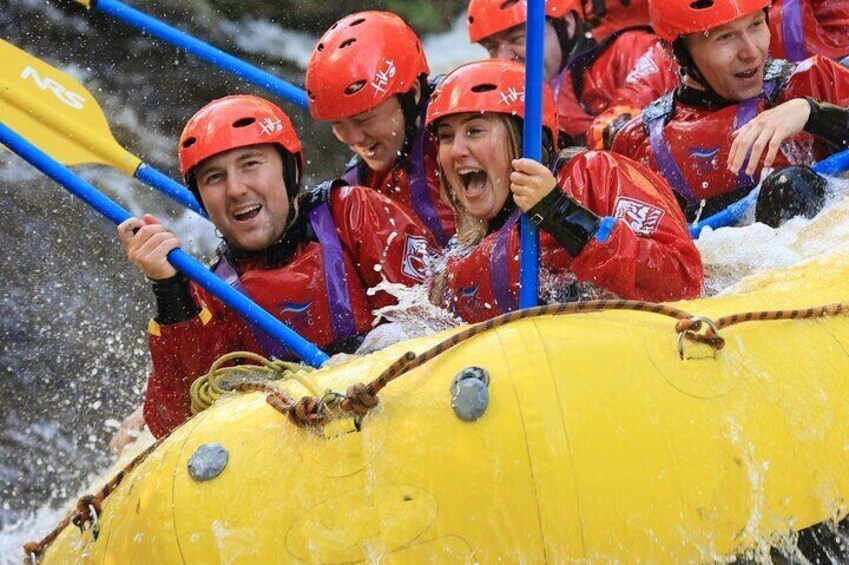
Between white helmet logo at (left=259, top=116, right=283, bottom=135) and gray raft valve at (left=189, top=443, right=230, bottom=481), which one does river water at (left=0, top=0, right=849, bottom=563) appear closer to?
white helmet logo at (left=259, top=116, right=283, bottom=135)

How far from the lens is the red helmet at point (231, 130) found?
3729 millimetres

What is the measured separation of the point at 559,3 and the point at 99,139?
6.85 ft

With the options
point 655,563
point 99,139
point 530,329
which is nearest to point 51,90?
point 99,139

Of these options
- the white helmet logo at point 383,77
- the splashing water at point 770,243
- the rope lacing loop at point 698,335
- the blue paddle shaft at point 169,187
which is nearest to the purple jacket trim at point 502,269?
the splashing water at point 770,243

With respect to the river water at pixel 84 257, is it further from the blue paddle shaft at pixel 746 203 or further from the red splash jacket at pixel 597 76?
the red splash jacket at pixel 597 76

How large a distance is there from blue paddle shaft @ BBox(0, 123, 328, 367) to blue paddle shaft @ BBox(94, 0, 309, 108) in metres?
1.36

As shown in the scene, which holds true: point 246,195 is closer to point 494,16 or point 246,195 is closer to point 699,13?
point 699,13

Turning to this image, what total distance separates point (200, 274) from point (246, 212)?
Result: 1.17 ft

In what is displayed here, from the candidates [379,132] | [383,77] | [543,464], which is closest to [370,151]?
[379,132]

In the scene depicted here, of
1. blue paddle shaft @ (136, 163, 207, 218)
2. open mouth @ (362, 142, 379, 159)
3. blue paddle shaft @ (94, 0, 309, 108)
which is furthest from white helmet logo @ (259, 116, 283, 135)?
blue paddle shaft @ (94, 0, 309, 108)

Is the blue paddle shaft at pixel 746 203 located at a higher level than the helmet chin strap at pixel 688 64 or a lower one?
lower

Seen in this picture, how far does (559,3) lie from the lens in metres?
5.44

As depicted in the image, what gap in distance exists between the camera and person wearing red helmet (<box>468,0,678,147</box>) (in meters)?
5.18

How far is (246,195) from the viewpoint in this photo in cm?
Answer: 372
